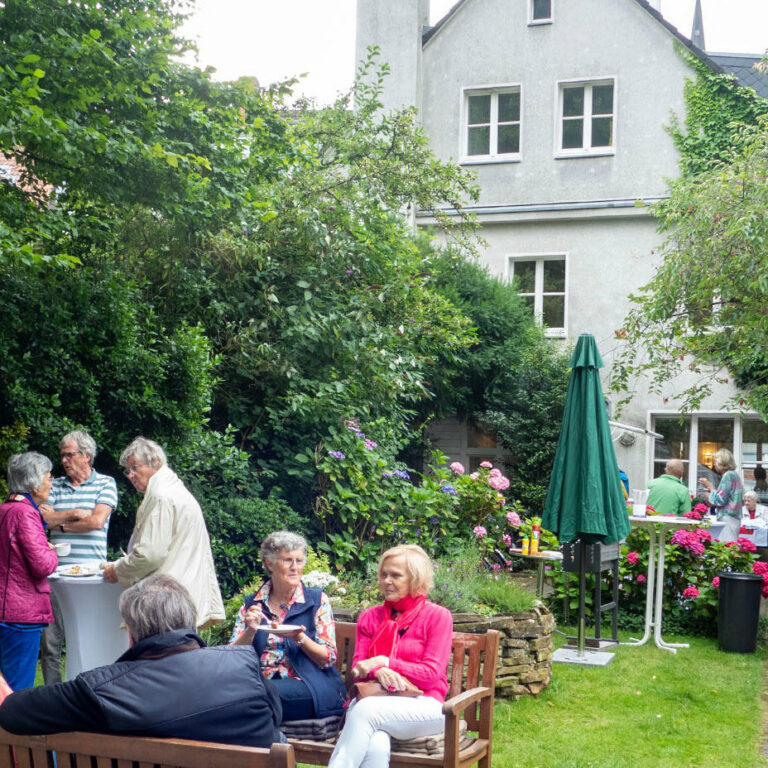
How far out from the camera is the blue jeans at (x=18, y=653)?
522 cm

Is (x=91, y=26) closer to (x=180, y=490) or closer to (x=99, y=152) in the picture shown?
(x=99, y=152)

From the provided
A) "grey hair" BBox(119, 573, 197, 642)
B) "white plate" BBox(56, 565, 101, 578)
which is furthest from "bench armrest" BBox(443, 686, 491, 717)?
"white plate" BBox(56, 565, 101, 578)

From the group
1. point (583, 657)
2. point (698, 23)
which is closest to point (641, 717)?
point (583, 657)

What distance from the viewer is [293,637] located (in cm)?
434

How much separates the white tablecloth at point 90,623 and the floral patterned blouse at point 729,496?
29.5 feet

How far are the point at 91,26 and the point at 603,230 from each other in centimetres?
1249

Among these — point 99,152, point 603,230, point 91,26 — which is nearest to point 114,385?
point 99,152

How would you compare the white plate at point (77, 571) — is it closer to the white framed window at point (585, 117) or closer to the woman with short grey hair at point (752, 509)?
the woman with short grey hair at point (752, 509)

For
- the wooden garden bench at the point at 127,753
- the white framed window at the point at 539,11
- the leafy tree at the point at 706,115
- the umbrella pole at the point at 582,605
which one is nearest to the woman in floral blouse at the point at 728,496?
the umbrella pole at the point at 582,605

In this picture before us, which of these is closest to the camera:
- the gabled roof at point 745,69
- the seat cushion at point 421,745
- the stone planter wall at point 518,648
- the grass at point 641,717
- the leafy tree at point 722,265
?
the seat cushion at point 421,745

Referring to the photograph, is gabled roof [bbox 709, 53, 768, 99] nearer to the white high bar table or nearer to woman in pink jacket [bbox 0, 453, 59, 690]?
the white high bar table

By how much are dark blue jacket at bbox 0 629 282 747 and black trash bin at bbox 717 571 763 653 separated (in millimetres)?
7036

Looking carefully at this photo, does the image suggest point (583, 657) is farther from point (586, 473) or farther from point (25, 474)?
point (25, 474)

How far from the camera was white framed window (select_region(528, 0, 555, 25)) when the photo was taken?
18703 millimetres
